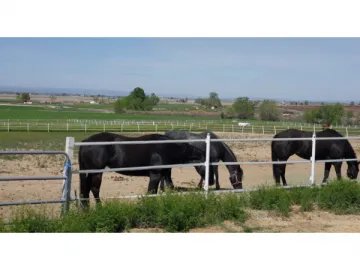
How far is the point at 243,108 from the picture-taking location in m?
83.6

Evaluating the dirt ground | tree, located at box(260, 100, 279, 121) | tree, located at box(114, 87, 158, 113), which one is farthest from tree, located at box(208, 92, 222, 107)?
the dirt ground

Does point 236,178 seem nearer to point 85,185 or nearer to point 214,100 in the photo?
point 85,185

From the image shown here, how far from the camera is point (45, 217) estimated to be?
211 inches

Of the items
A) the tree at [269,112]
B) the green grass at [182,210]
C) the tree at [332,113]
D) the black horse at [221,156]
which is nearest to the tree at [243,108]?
the tree at [269,112]

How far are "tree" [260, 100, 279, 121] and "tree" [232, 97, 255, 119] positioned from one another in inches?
159

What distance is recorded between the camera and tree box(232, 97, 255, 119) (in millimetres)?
81625

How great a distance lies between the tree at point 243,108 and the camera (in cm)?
8162

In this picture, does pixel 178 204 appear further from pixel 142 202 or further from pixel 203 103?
pixel 203 103

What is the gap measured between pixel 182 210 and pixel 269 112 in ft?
238

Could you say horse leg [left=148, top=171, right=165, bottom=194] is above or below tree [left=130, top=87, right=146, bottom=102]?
below

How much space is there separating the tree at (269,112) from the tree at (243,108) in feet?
13.3

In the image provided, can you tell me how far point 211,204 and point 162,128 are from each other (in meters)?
39.2

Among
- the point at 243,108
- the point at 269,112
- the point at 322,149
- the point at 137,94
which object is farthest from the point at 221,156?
the point at 137,94

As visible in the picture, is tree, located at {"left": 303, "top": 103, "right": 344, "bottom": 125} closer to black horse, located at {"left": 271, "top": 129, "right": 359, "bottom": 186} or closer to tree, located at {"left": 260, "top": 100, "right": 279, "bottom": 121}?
tree, located at {"left": 260, "top": 100, "right": 279, "bottom": 121}
